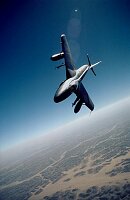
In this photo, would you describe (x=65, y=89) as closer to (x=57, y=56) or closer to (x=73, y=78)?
(x=73, y=78)

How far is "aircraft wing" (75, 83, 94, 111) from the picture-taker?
23.5 metres

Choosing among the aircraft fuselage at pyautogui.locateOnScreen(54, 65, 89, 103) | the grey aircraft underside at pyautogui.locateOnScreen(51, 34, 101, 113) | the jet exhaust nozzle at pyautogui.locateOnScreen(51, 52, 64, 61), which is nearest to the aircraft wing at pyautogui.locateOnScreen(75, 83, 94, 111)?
the grey aircraft underside at pyautogui.locateOnScreen(51, 34, 101, 113)

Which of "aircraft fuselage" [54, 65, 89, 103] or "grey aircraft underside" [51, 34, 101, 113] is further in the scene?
Answer: "grey aircraft underside" [51, 34, 101, 113]

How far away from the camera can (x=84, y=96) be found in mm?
24656

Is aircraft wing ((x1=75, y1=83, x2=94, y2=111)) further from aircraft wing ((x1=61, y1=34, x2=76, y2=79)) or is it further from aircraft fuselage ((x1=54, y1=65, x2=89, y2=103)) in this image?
aircraft wing ((x1=61, y1=34, x2=76, y2=79))

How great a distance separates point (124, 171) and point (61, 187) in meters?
45.4

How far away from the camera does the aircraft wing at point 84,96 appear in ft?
77.3

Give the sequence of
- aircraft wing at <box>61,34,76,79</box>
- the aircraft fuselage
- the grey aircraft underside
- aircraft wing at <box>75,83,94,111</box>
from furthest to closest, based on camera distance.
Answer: aircraft wing at <box>61,34,76,79</box>, aircraft wing at <box>75,83,94,111</box>, the grey aircraft underside, the aircraft fuselage

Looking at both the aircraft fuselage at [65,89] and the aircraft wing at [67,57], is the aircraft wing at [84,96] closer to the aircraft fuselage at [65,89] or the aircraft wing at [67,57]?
the aircraft fuselage at [65,89]

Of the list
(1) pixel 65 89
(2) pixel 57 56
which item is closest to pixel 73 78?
(1) pixel 65 89

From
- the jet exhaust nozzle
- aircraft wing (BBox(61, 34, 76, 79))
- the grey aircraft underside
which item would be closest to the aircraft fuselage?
the grey aircraft underside

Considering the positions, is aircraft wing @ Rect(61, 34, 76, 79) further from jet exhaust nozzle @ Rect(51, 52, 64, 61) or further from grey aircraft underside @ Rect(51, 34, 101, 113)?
jet exhaust nozzle @ Rect(51, 52, 64, 61)

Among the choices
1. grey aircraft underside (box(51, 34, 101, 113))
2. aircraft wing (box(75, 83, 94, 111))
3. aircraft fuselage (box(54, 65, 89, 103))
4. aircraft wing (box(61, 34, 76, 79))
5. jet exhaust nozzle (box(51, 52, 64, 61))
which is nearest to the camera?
aircraft fuselage (box(54, 65, 89, 103))

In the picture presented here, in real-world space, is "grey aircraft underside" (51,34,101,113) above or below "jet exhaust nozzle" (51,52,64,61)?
below
